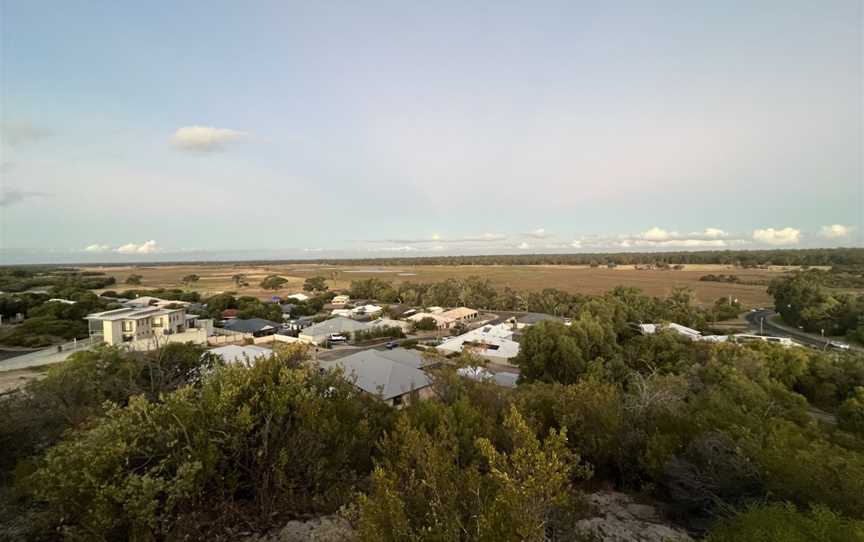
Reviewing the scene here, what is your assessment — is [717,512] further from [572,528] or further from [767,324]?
[767,324]

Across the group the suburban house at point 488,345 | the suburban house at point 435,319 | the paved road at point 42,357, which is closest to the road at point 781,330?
the suburban house at point 488,345

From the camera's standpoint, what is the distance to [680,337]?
25.0 metres

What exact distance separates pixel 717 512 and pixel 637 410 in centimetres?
382

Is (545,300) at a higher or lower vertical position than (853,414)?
lower

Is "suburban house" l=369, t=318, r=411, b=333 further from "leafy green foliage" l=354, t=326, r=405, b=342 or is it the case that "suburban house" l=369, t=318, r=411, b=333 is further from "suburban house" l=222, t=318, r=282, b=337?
"suburban house" l=222, t=318, r=282, b=337

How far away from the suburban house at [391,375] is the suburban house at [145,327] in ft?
61.4

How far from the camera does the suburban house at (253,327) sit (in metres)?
38.4

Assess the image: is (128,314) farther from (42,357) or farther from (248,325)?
(248,325)

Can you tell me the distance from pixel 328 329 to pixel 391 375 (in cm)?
2091

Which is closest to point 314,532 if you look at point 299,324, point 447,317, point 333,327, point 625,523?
point 625,523

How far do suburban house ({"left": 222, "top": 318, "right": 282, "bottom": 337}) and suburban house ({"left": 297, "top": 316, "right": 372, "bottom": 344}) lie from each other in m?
4.77

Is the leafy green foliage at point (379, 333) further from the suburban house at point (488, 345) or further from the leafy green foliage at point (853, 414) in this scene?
the leafy green foliage at point (853, 414)

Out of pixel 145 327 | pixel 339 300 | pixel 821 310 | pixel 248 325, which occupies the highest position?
pixel 145 327

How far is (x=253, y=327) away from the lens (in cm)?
3919
